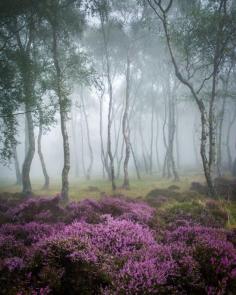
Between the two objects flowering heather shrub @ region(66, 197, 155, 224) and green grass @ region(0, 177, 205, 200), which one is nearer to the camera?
flowering heather shrub @ region(66, 197, 155, 224)

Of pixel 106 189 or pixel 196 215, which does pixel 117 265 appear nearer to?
pixel 196 215

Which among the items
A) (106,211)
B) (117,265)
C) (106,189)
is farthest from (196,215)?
(106,189)

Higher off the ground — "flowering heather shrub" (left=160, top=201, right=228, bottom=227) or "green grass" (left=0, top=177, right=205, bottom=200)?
"flowering heather shrub" (left=160, top=201, right=228, bottom=227)

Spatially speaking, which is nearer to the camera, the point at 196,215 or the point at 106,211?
the point at 196,215

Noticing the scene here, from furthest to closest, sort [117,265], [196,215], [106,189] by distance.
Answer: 1. [106,189]
2. [196,215]
3. [117,265]

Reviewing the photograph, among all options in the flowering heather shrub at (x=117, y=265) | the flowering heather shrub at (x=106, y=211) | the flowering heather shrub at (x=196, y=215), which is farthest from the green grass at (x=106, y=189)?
the flowering heather shrub at (x=117, y=265)

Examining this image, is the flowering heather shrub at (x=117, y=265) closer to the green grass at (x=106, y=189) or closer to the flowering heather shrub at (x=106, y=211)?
the flowering heather shrub at (x=106, y=211)

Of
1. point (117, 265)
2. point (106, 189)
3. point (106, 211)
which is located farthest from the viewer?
point (106, 189)

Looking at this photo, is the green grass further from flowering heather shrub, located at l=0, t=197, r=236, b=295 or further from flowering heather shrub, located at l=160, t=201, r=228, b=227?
flowering heather shrub, located at l=0, t=197, r=236, b=295

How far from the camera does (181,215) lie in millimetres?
10656

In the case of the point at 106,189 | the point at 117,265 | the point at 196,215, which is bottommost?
the point at 106,189

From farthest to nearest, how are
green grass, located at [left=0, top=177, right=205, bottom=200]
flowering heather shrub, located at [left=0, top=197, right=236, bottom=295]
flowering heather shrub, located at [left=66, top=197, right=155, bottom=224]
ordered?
1. green grass, located at [left=0, top=177, right=205, bottom=200]
2. flowering heather shrub, located at [left=66, top=197, right=155, bottom=224]
3. flowering heather shrub, located at [left=0, top=197, right=236, bottom=295]

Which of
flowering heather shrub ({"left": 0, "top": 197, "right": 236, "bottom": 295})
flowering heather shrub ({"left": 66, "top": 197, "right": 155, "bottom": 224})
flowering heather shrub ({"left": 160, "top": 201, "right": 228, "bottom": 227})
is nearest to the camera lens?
flowering heather shrub ({"left": 0, "top": 197, "right": 236, "bottom": 295})

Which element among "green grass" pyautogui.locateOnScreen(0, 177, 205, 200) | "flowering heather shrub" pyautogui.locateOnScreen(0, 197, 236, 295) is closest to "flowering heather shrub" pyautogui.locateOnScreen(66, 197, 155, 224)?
"flowering heather shrub" pyautogui.locateOnScreen(0, 197, 236, 295)
